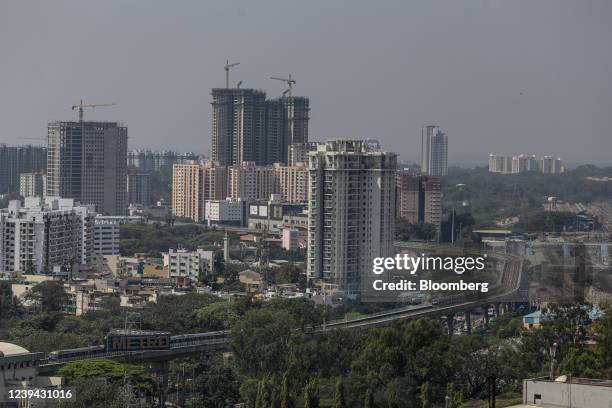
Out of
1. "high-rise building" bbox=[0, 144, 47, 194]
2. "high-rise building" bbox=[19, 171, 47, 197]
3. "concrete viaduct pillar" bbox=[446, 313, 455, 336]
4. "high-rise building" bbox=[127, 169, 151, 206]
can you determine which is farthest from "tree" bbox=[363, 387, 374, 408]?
"high-rise building" bbox=[0, 144, 47, 194]

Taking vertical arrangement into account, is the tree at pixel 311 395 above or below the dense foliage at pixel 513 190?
below

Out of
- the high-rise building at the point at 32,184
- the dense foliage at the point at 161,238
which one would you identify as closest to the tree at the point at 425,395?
the dense foliage at the point at 161,238

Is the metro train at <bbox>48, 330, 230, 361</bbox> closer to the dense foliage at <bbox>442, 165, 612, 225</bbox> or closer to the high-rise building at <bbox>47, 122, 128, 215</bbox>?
the dense foliage at <bbox>442, 165, 612, 225</bbox>

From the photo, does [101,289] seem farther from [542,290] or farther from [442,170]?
[442,170]

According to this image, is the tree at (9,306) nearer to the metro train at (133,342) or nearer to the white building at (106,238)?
the metro train at (133,342)

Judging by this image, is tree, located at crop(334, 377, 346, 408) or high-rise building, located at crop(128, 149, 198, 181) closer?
tree, located at crop(334, 377, 346, 408)

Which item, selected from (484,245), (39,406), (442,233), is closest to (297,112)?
(442,233)

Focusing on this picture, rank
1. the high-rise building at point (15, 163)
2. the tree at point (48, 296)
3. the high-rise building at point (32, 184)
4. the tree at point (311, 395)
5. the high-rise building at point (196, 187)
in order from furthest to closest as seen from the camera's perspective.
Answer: the high-rise building at point (15, 163) → the high-rise building at point (32, 184) → the high-rise building at point (196, 187) → the tree at point (48, 296) → the tree at point (311, 395)
